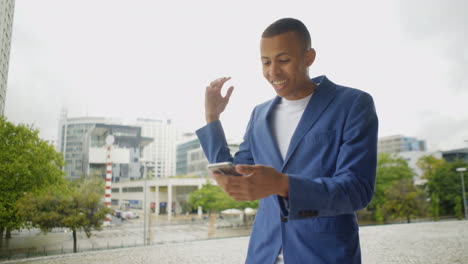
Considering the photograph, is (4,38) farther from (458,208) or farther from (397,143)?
(397,143)

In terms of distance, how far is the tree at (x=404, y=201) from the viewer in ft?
75.3

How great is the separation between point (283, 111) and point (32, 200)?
49.3 ft

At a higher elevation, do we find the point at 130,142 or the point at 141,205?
the point at 130,142

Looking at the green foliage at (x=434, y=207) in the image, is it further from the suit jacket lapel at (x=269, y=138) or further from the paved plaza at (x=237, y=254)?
the suit jacket lapel at (x=269, y=138)

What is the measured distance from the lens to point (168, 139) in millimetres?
45094

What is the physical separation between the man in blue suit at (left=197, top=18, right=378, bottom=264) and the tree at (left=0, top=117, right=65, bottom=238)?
14336 millimetres

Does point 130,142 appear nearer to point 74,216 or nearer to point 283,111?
point 74,216

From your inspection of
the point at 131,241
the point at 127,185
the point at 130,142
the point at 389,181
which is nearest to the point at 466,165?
the point at 389,181

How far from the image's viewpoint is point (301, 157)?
31.9 inches

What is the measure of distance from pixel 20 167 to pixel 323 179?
1516 cm

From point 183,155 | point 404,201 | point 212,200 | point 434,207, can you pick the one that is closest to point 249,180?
point 212,200

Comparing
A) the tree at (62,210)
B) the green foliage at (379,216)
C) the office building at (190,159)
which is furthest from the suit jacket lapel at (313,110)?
the office building at (190,159)

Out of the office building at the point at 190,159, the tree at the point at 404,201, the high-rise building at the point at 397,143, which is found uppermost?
the high-rise building at the point at 397,143

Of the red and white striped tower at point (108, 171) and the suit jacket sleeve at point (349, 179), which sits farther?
the red and white striped tower at point (108, 171)
